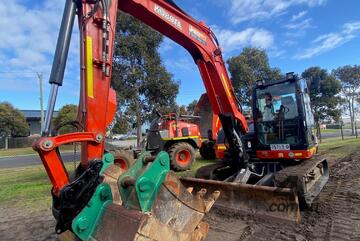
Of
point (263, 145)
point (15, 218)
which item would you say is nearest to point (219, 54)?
point (263, 145)

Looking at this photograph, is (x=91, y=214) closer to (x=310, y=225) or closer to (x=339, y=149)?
(x=310, y=225)

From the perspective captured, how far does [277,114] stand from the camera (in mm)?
6527

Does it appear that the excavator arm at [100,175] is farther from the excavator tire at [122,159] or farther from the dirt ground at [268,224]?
the excavator tire at [122,159]

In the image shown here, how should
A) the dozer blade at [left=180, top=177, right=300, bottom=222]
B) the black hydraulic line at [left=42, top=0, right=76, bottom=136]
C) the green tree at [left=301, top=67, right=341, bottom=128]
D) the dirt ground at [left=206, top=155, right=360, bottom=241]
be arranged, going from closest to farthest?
the black hydraulic line at [left=42, top=0, right=76, bottom=136]
the dirt ground at [left=206, top=155, right=360, bottom=241]
the dozer blade at [left=180, top=177, right=300, bottom=222]
the green tree at [left=301, top=67, right=341, bottom=128]

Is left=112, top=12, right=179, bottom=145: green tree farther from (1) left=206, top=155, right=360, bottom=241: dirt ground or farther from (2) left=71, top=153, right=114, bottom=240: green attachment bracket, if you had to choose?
(2) left=71, top=153, right=114, bottom=240: green attachment bracket

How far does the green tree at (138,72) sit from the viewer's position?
16.6 m

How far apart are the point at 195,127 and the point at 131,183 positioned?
9.58 metres

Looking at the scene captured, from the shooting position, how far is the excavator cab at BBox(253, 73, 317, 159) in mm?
6145

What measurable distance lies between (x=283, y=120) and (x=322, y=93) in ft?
28.6

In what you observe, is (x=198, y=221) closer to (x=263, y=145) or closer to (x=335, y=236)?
(x=335, y=236)

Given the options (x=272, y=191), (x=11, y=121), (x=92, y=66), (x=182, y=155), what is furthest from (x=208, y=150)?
(x=11, y=121)

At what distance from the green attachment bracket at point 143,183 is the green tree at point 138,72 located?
13763mm

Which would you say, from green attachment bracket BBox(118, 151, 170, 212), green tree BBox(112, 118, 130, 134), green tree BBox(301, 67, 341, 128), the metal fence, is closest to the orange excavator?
green attachment bracket BBox(118, 151, 170, 212)

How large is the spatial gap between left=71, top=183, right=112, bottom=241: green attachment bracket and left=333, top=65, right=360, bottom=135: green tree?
40871 millimetres
